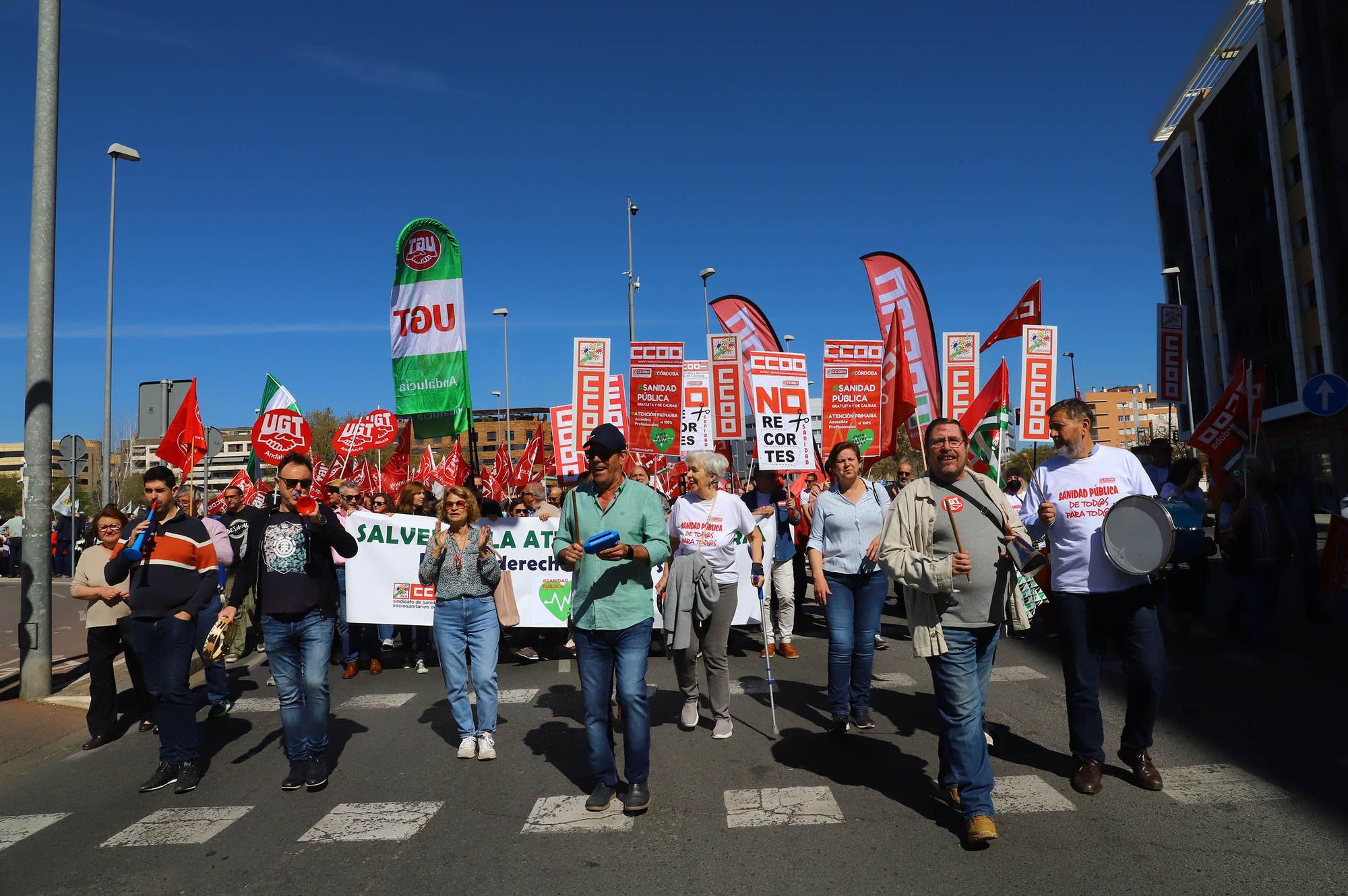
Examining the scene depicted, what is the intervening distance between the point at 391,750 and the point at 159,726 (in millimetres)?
1448

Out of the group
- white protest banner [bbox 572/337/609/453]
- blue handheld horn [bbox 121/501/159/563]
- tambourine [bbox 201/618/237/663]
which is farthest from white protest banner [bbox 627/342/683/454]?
tambourine [bbox 201/618/237/663]

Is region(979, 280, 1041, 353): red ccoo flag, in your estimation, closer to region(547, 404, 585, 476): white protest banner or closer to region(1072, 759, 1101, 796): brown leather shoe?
region(547, 404, 585, 476): white protest banner

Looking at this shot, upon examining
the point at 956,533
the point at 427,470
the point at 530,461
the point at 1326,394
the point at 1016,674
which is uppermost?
the point at 530,461

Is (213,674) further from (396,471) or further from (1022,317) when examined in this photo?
(396,471)

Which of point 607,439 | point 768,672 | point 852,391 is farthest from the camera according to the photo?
point 852,391

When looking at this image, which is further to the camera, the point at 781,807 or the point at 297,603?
the point at 297,603

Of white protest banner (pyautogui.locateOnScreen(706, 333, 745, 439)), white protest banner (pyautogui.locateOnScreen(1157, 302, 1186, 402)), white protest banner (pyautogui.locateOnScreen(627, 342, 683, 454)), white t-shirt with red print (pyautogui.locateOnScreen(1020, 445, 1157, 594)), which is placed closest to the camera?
white t-shirt with red print (pyautogui.locateOnScreen(1020, 445, 1157, 594))

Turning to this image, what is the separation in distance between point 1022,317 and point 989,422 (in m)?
1.74

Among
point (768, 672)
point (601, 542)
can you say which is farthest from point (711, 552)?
point (601, 542)

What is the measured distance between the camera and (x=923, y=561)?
4.68 meters

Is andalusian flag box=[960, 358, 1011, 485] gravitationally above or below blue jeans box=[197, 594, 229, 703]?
above

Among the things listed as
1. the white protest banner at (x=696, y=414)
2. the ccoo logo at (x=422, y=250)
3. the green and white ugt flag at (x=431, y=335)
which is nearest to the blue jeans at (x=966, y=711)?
the green and white ugt flag at (x=431, y=335)

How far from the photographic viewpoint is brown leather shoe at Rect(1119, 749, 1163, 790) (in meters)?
5.16

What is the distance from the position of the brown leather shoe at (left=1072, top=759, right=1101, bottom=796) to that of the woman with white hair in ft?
7.91
